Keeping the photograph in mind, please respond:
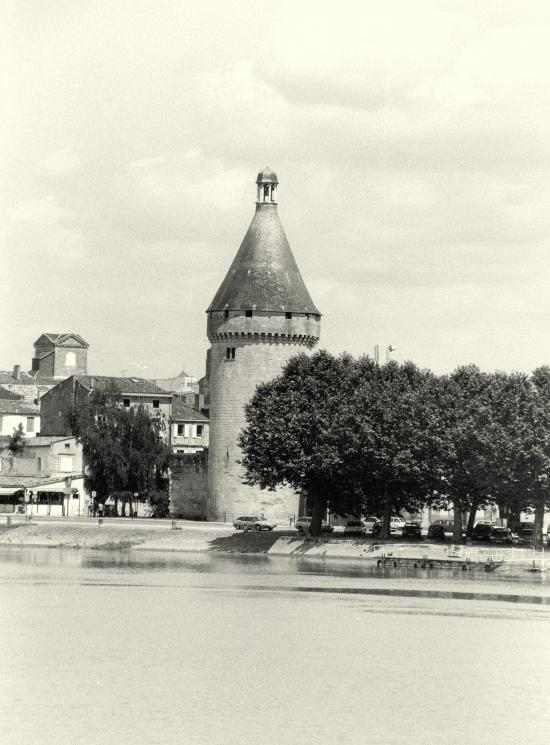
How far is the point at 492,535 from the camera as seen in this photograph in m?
72.8

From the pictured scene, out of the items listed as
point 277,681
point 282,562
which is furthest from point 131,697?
point 282,562

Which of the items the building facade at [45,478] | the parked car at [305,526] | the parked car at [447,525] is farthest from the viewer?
the building facade at [45,478]

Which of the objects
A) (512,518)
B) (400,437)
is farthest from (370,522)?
(400,437)

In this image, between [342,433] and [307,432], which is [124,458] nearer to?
[307,432]

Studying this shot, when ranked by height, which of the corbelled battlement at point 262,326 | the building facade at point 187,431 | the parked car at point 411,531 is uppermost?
the corbelled battlement at point 262,326

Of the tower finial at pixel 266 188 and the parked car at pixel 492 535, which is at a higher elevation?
the tower finial at pixel 266 188

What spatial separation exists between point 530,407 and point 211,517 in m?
29.5

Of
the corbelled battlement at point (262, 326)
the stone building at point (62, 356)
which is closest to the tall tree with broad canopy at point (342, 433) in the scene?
the corbelled battlement at point (262, 326)

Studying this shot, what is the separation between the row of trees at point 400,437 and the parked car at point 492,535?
1333mm

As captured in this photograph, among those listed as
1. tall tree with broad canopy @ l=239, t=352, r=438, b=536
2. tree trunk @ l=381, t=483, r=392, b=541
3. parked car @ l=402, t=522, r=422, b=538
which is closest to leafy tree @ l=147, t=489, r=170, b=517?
tall tree with broad canopy @ l=239, t=352, r=438, b=536

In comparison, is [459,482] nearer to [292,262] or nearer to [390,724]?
[292,262]

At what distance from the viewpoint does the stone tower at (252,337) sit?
89.1m

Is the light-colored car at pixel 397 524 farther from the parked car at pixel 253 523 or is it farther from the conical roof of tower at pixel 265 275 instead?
the conical roof of tower at pixel 265 275

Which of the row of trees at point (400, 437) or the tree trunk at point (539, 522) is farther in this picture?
the tree trunk at point (539, 522)
